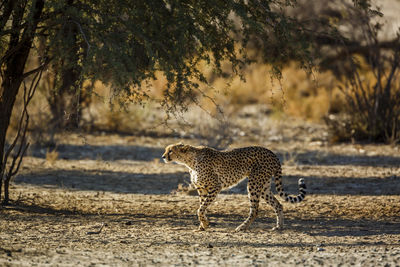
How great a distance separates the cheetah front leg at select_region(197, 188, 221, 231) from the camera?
27.3 feet

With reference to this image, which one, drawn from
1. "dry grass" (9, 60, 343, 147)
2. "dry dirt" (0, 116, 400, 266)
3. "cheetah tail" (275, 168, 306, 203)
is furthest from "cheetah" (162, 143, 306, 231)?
"dry grass" (9, 60, 343, 147)

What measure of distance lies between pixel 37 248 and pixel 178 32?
2.97 metres

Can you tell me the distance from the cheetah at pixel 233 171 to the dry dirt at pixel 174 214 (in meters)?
0.40

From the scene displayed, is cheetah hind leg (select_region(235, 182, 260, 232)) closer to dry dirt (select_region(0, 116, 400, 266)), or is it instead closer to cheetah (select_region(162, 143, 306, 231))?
cheetah (select_region(162, 143, 306, 231))

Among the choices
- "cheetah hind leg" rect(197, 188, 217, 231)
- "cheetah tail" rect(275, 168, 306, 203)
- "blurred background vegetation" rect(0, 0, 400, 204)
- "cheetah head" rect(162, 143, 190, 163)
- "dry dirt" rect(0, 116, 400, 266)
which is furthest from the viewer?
"cheetah head" rect(162, 143, 190, 163)

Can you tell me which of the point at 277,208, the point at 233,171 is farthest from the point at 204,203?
the point at 277,208

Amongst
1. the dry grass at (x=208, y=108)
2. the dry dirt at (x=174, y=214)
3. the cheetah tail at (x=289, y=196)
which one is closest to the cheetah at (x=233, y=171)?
the cheetah tail at (x=289, y=196)

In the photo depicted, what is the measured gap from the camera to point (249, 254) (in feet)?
22.7

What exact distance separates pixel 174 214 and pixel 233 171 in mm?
1341

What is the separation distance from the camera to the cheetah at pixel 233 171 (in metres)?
8.54

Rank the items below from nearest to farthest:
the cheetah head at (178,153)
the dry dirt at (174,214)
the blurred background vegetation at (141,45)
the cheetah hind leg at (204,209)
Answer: the dry dirt at (174,214) < the blurred background vegetation at (141,45) < the cheetah hind leg at (204,209) < the cheetah head at (178,153)

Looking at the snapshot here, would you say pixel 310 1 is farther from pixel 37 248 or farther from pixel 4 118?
Result: pixel 37 248

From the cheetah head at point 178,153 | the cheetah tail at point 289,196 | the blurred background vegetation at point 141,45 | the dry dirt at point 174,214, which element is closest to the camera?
the dry dirt at point 174,214

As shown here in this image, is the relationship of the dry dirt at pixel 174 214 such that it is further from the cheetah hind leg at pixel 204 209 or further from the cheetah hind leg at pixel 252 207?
the cheetah hind leg at pixel 252 207
